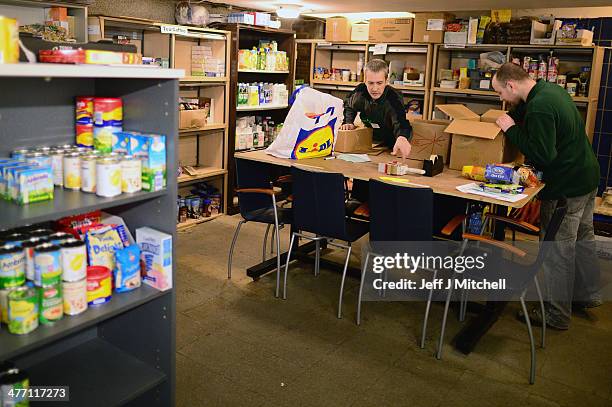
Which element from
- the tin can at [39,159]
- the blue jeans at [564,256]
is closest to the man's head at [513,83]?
the blue jeans at [564,256]

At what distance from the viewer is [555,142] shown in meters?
3.41

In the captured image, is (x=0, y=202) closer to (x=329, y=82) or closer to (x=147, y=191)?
(x=147, y=191)

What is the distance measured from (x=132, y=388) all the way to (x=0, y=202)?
0.80 meters

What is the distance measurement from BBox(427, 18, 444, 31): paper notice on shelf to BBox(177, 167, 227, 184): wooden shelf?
8.29 ft

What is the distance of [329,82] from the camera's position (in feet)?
21.9

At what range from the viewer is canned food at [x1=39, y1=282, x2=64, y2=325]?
172 cm

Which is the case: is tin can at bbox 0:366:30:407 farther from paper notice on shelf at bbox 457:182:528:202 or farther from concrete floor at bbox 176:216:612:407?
paper notice on shelf at bbox 457:182:528:202

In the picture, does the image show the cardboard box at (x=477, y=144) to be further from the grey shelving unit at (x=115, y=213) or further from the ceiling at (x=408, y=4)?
the grey shelving unit at (x=115, y=213)

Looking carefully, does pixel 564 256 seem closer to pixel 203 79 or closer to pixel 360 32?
pixel 203 79

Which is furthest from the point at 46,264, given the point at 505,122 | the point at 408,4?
the point at 408,4

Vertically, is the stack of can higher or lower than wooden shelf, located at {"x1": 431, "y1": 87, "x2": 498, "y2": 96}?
lower

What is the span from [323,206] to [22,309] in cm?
214

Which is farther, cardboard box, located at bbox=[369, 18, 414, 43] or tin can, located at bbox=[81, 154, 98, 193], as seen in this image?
cardboard box, located at bbox=[369, 18, 414, 43]

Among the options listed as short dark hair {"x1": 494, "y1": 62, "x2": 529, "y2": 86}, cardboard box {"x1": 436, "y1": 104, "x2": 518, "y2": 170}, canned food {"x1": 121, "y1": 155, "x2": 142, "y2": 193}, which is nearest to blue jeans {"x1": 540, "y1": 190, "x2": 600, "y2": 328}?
cardboard box {"x1": 436, "y1": 104, "x2": 518, "y2": 170}
